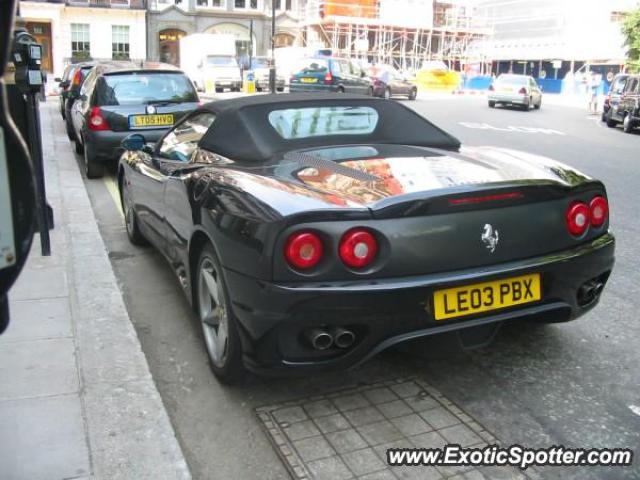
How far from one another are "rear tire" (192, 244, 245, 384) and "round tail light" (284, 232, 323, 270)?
1.60 feet

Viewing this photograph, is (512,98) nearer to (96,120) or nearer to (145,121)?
(145,121)

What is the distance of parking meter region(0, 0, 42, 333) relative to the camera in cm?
148

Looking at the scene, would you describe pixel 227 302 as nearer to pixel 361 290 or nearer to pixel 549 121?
pixel 361 290

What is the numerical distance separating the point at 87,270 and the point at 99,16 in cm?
4944

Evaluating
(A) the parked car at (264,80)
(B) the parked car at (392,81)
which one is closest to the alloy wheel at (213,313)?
(B) the parked car at (392,81)

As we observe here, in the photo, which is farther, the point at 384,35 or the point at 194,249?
the point at 384,35

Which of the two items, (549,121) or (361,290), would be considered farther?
(549,121)

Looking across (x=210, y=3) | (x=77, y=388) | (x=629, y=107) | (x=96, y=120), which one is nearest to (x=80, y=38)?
(x=210, y=3)

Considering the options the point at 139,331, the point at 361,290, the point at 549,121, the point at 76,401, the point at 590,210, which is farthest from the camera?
the point at 549,121

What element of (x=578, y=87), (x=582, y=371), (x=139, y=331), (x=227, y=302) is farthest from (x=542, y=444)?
(x=578, y=87)

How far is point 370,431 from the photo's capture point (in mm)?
3047

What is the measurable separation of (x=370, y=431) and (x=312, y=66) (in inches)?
1032

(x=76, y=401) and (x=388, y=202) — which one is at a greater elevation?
(x=388, y=202)

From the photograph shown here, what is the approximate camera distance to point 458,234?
3.00m
